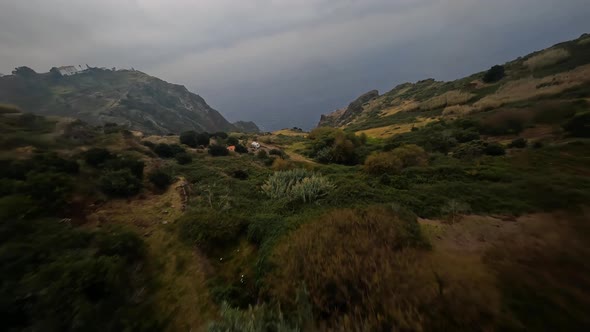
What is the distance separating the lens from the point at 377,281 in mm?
4359

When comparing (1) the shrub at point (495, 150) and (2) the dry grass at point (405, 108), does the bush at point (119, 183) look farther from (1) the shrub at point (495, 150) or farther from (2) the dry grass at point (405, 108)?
(2) the dry grass at point (405, 108)

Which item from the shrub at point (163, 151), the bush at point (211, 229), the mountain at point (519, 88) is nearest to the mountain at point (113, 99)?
the shrub at point (163, 151)

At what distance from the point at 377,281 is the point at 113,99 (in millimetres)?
128154

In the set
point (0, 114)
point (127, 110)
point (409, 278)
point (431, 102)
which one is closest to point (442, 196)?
point (409, 278)

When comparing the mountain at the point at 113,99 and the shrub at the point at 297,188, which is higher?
the mountain at the point at 113,99

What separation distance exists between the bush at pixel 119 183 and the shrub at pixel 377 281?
9897 mm

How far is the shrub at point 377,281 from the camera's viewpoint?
146 inches

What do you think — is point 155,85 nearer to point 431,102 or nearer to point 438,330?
point 431,102

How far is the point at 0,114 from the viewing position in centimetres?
1606

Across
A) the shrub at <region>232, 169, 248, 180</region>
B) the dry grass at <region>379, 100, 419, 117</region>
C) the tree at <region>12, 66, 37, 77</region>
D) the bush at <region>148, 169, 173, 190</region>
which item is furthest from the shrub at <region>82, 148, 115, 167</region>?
the tree at <region>12, 66, 37, 77</region>

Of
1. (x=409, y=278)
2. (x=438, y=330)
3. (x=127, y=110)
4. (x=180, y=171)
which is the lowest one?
(x=438, y=330)

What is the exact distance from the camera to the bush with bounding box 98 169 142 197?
37.9 ft

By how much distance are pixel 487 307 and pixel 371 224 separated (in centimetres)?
283

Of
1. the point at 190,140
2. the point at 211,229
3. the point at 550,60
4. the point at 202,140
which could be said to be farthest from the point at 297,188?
the point at 550,60
